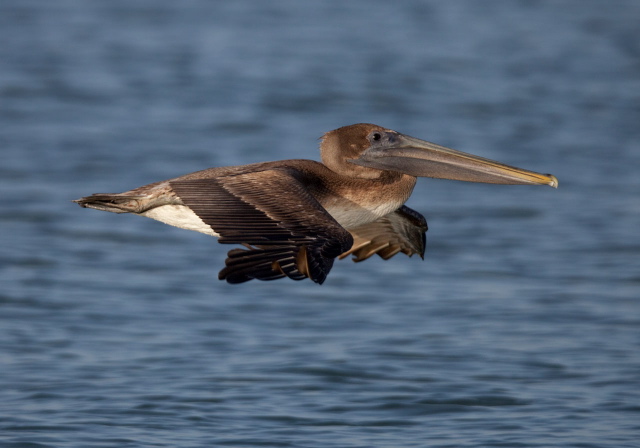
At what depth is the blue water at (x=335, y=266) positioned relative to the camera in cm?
623

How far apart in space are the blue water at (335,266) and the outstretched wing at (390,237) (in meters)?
0.71

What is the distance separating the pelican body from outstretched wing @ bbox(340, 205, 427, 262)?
0.47 meters

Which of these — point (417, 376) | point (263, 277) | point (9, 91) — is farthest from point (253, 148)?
point (263, 277)

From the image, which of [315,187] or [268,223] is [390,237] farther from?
[268,223]

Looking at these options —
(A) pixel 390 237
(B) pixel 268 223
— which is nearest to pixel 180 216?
(B) pixel 268 223

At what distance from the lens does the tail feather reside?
573 centimetres

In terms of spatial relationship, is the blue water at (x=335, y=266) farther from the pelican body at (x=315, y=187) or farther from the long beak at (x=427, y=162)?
the long beak at (x=427, y=162)

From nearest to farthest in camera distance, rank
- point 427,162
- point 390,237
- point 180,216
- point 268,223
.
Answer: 1. point 268,223
2. point 180,216
3. point 427,162
4. point 390,237

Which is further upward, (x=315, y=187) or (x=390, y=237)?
(x=315, y=187)

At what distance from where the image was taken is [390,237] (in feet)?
21.6

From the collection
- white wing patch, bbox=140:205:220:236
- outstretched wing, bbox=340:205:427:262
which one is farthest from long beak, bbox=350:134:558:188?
white wing patch, bbox=140:205:220:236

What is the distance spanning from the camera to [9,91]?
50.5ft

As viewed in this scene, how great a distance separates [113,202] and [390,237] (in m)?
1.61

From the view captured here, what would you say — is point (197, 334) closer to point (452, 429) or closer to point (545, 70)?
point (452, 429)
